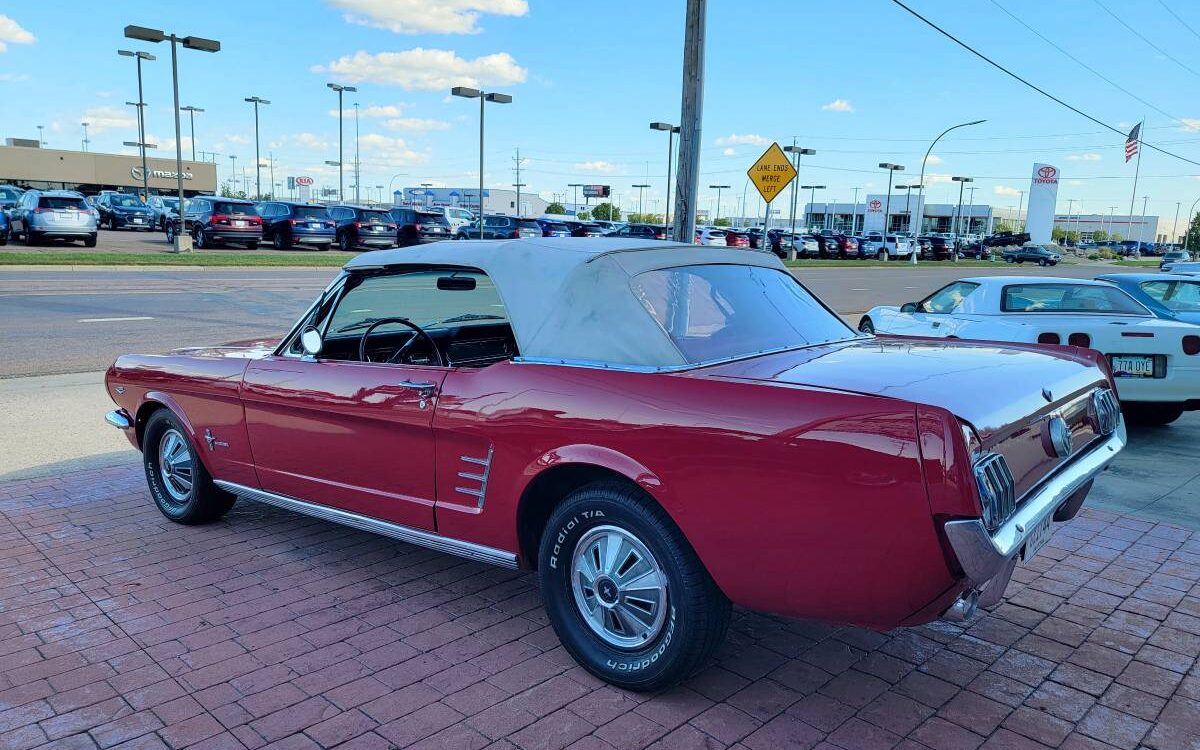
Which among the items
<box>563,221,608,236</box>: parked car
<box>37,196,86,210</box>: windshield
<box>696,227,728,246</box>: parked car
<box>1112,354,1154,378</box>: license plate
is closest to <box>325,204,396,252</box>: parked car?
<box>37,196,86,210</box>: windshield

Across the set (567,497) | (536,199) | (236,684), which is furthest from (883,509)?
(536,199)

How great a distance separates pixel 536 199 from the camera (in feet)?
428

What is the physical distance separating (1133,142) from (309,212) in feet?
110

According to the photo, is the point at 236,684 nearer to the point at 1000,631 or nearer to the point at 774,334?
the point at 774,334

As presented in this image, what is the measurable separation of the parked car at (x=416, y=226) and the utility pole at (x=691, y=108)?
25651mm

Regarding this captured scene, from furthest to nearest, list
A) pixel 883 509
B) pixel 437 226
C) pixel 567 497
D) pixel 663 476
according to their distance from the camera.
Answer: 1. pixel 437 226
2. pixel 567 497
3. pixel 663 476
4. pixel 883 509

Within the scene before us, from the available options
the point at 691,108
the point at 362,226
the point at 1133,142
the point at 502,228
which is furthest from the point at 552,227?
the point at 691,108

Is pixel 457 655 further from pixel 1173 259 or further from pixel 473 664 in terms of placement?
pixel 1173 259

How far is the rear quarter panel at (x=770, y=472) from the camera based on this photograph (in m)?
2.42

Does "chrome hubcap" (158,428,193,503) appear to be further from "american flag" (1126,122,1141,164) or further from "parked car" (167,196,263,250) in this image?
"american flag" (1126,122,1141,164)

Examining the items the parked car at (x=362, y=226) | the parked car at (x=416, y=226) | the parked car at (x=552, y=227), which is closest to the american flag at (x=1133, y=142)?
the parked car at (x=552, y=227)

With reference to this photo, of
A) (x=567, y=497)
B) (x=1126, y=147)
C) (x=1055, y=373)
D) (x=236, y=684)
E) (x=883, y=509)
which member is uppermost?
(x=1126, y=147)

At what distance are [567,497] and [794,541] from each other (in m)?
0.90

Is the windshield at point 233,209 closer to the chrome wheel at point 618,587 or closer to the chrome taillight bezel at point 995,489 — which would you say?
the chrome wheel at point 618,587
